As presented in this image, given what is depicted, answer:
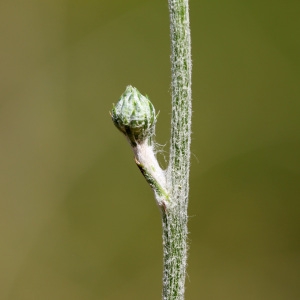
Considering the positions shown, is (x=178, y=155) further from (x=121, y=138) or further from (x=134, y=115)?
(x=121, y=138)

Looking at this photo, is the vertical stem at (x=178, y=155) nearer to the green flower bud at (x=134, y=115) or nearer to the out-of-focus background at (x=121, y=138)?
the green flower bud at (x=134, y=115)

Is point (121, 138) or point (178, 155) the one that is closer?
point (178, 155)

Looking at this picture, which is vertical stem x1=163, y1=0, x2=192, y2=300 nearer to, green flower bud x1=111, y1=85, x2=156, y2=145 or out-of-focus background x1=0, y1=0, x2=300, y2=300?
green flower bud x1=111, y1=85, x2=156, y2=145

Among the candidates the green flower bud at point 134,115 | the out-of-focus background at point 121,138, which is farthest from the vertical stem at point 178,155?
the out-of-focus background at point 121,138

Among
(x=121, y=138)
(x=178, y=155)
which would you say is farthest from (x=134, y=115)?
(x=121, y=138)

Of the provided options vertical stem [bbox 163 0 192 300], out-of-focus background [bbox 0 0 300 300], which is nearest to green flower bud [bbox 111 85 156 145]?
vertical stem [bbox 163 0 192 300]

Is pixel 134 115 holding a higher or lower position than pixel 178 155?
higher
